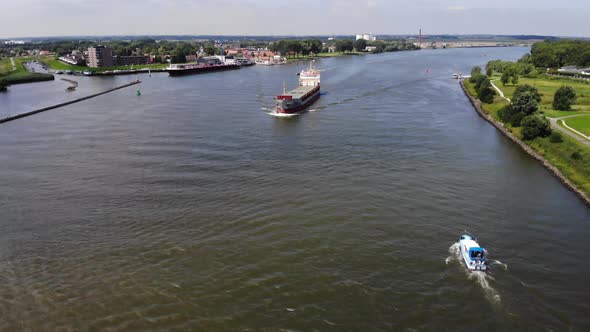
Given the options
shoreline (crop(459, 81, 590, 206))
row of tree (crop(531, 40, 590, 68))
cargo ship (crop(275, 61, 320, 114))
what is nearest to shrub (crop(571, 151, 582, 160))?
shoreline (crop(459, 81, 590, 206))

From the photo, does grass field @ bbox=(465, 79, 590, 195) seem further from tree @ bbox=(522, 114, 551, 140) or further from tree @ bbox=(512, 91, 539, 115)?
tree @ bbox=(512, 91, 539, 115)

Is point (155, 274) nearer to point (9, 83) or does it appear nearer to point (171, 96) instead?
point (171, 96)

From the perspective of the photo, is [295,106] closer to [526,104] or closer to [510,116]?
[510,116]

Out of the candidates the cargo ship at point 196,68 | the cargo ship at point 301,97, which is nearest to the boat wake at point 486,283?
the cargo ship at point 301,97

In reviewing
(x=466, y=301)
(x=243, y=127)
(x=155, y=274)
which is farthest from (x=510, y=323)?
(x=243, y=127)

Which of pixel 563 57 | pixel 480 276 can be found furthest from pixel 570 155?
pixel 563 57
